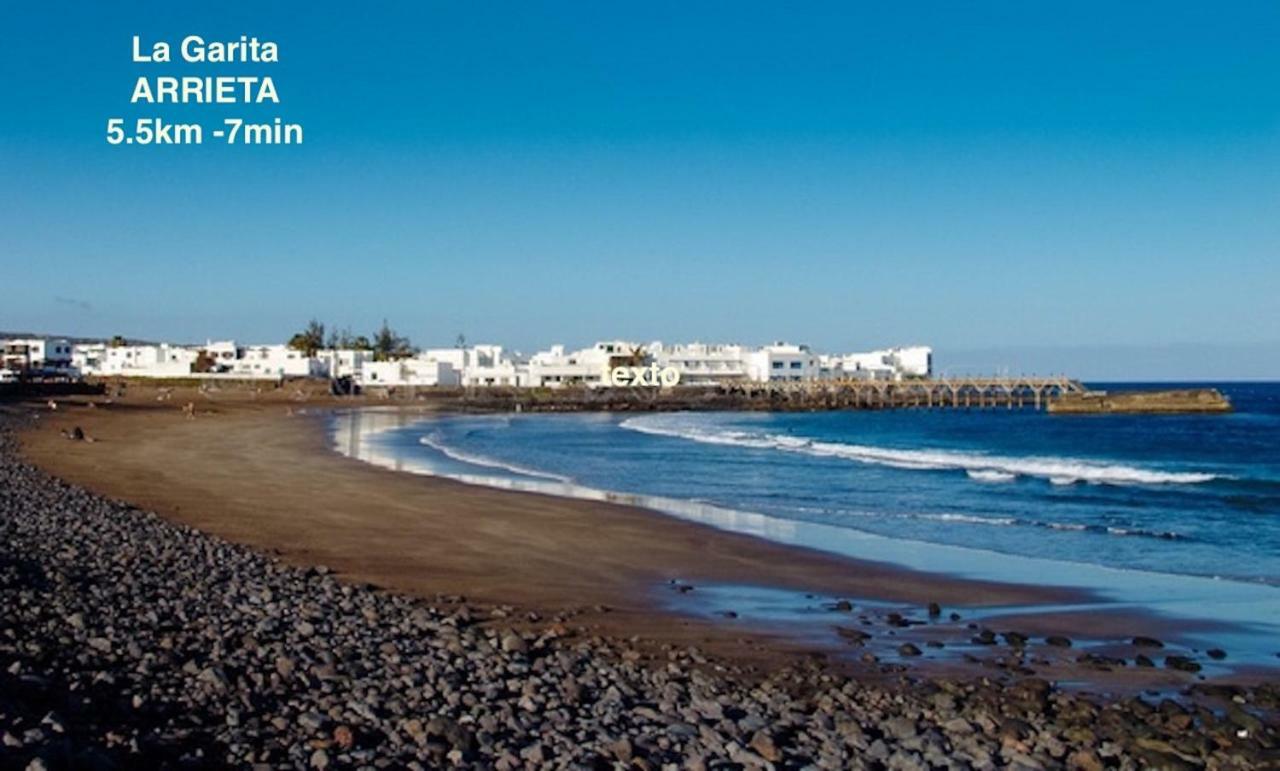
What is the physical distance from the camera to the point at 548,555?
15.7 metres

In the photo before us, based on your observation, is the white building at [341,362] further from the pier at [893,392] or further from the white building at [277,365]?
the pier at [893,392]

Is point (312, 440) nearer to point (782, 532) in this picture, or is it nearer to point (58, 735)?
point (782, 532)

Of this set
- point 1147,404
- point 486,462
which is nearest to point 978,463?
point 486,462

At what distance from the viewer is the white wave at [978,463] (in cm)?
3019

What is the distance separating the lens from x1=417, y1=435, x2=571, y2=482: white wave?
29.7m

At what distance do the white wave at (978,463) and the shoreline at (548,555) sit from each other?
1428cm

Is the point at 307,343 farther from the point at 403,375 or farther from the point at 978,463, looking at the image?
the point at 978,463

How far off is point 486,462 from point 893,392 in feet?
269

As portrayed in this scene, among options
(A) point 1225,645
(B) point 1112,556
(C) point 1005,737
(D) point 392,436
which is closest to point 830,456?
(D) point 392,436

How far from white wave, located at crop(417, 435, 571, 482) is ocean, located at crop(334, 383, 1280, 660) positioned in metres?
0.07

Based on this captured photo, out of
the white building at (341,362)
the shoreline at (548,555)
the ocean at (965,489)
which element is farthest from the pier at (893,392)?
the shoreline at (548,555)

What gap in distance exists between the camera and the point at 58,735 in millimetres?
5551

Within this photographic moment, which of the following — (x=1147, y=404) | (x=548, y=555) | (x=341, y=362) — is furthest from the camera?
(x=341, y=362)

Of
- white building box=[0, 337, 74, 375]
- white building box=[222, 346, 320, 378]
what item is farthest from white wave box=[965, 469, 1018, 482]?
white building box=[0, 337, 74, 375]
